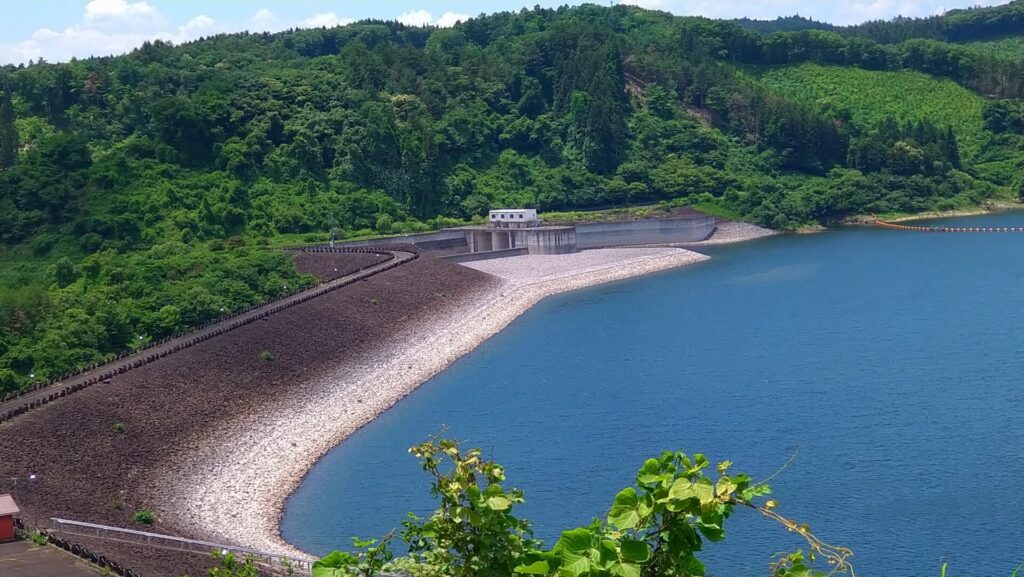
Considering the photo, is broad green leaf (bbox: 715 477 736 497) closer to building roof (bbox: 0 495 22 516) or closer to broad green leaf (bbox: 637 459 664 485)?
broad green leaf (bbox: 637 459 664 485)

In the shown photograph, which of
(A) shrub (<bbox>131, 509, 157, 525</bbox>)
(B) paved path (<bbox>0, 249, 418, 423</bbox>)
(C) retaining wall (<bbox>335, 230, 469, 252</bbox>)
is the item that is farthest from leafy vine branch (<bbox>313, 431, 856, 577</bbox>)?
(C) retaining wall (<bbox>335, 230, 469, 252</bbox>)

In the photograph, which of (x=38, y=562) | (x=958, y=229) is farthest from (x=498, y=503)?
(x=958, y=229)

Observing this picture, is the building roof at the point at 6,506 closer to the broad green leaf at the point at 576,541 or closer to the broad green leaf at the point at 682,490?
the broad green leaf at the point at 576,541

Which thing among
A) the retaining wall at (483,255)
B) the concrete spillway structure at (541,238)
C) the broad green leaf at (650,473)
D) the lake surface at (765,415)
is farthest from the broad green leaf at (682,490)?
the concrete spillway structure at (541,238)

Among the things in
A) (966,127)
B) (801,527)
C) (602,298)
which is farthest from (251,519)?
(966,127)

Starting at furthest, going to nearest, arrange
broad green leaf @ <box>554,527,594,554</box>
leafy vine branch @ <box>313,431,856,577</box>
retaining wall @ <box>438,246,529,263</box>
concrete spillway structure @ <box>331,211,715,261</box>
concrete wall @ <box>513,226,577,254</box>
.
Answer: concrete wall @ <box>513,226,577,254</box>, concrete spillway structure @ <box>331,211,715,261</box>, retaining wall @ <box>438,246,529,263</box>, leafy vine branch @ <box>313,431,856,577</box>, broad green leaf @ <box>554,527,594,554</box>

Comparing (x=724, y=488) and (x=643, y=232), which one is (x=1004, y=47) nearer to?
(x=643, y=232)

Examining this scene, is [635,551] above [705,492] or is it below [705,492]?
below
